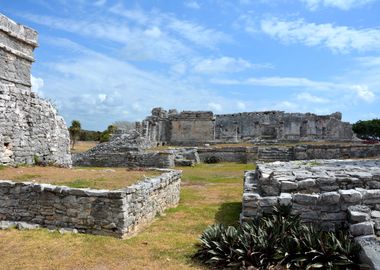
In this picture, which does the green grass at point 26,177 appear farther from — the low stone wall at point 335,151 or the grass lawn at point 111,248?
the low stone wall at point 335,151

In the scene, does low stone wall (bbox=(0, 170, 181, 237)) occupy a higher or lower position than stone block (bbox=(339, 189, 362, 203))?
lower

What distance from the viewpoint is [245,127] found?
45.5 meters

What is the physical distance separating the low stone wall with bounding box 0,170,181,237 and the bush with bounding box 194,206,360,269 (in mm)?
2203

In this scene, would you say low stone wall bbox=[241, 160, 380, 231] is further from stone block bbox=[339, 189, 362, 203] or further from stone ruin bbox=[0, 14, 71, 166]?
stone ruin bbox=[0, 14, 71, 166]

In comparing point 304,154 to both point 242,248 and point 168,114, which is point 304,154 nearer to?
point 168,114

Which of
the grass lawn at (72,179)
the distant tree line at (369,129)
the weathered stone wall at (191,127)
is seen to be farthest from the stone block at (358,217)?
the distant tree line at (369,129)

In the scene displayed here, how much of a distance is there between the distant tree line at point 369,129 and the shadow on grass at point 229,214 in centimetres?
5877

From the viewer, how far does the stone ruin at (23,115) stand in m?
13.5

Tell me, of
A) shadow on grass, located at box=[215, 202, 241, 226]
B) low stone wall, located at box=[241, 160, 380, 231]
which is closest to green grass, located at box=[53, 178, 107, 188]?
shadow on grass, located at box=[215, 202, 241, 226]

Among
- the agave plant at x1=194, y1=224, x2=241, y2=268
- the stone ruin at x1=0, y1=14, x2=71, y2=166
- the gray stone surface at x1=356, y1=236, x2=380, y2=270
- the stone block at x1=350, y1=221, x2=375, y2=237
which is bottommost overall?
the agave plant at x1=194, y1=224, x2=241, y2=268

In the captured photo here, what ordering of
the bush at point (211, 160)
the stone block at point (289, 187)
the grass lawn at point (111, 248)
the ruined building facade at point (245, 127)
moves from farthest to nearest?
Answer: the ruined building facade at point (245, 127), the bush at point (211, 160), the stone block at point (289, 187), the grass lawn at point (111, 248)

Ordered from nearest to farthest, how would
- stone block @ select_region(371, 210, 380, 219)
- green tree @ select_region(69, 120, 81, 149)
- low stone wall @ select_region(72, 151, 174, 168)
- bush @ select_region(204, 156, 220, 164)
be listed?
stone block @ select_region(371, 210, 380, 219) → low stone wall @ select_region(72, 151, 174, 168) → bush @ select_region(204, 156, 220, 164) → green tree @ select_region(69, 120, 81, 149)

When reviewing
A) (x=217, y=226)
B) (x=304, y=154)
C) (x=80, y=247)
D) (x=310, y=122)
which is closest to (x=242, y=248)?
(x=217, y=226)

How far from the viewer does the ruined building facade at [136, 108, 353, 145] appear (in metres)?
40.1
